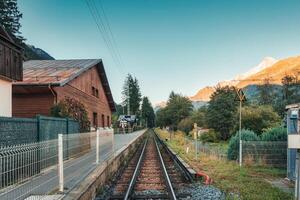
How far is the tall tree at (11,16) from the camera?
167 feet

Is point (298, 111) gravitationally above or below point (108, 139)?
above

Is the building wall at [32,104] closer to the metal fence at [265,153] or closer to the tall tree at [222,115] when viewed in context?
the metal fence at [265,153]

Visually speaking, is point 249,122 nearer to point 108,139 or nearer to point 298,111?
point 108,139

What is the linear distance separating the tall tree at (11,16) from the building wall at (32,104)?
3127 centimetres

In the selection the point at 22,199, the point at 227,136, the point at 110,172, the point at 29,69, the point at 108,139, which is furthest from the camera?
the point at 227,136

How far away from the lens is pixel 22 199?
6.95 meters

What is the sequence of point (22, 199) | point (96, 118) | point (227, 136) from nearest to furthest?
point (22, 199)
point (96, 118)
point (227, 136)

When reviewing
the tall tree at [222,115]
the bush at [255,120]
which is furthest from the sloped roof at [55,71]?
the tall tree at [222,115]

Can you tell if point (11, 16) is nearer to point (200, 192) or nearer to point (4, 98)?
point (4, 98)

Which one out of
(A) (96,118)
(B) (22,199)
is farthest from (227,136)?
(B) (22,199)

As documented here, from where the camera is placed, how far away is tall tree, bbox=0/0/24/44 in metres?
50.8

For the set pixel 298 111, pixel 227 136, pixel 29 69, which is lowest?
pixel 227 136

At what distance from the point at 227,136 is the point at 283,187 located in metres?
32.4

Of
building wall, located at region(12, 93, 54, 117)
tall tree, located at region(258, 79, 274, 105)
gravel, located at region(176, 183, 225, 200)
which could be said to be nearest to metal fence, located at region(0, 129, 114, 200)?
gravel, located at region(176, 183, 225, 200)
